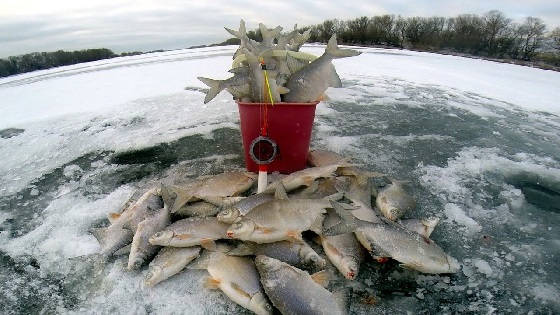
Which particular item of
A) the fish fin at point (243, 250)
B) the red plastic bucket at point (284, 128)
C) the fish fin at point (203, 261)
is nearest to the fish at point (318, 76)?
the red plastic bucket at point (284, 128)

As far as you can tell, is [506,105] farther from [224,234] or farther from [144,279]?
[144,279]

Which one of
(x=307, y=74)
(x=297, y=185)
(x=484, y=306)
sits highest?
(x=307, y=74)

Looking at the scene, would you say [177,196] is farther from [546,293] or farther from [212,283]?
[546,293]

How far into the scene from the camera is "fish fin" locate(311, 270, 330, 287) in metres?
1.92

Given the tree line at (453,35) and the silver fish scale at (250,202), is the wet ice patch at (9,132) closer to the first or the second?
the silver fish scale at (250,202)

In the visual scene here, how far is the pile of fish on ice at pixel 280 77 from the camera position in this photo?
2.69 metres

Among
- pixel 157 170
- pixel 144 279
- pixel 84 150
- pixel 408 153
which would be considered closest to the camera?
pixel 144 279

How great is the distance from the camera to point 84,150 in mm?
3812

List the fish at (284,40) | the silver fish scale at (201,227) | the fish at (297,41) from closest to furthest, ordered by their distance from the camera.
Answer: the silver fish scale at (201,227) → the fish at (284,40) → the fish at (297,41)

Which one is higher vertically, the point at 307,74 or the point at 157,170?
the point at 307,74

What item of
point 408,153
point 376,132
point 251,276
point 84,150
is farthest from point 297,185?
point 84,150

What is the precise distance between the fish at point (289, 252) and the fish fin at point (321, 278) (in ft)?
0.47

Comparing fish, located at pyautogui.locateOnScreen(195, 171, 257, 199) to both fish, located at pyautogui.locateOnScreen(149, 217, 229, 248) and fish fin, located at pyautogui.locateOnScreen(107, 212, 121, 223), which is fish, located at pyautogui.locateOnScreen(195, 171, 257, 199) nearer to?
fish, located at pyautogui.locateOnScreen(149, 217, 229, 248)

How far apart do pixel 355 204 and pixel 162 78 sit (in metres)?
6.07
